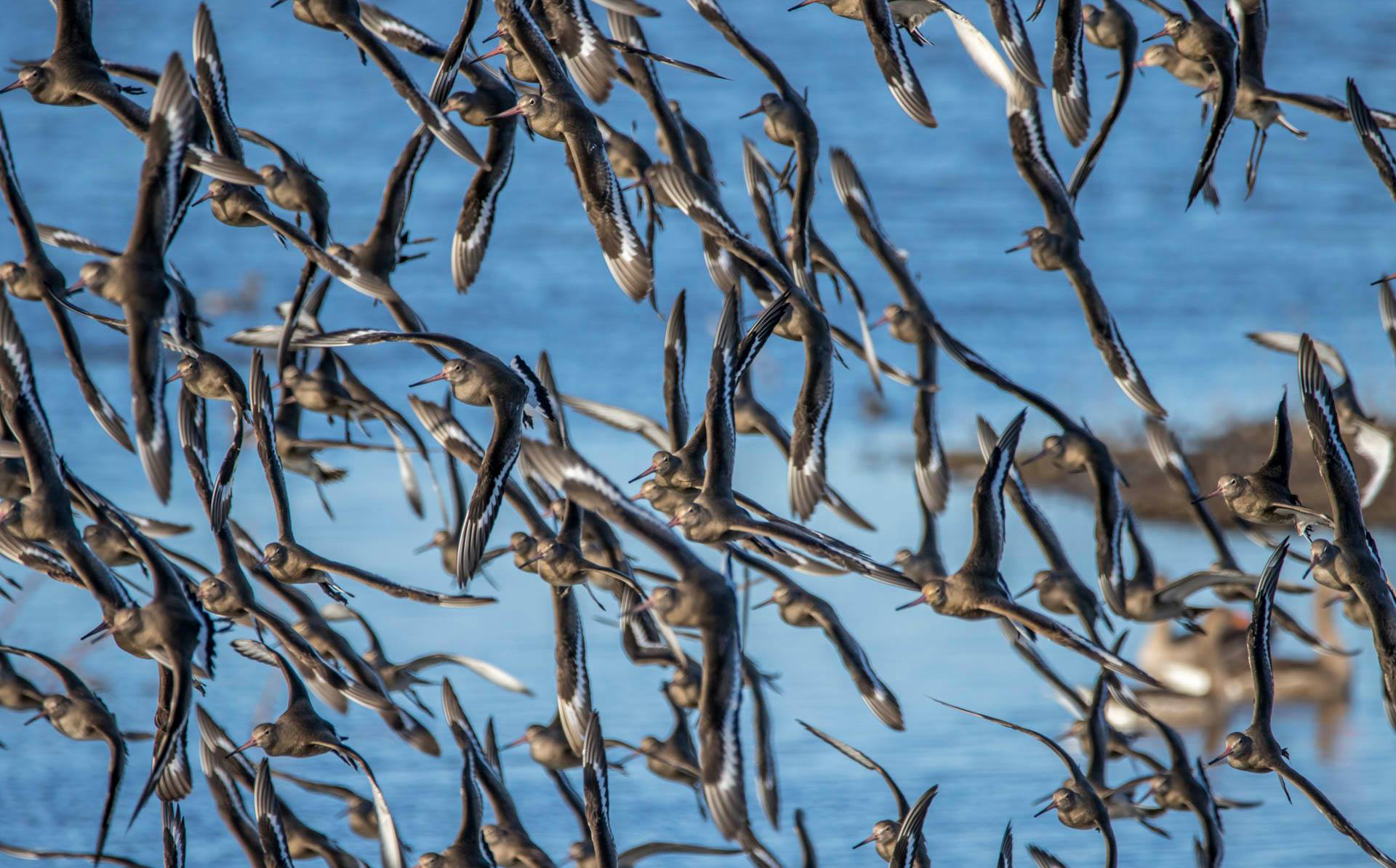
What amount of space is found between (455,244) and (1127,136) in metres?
16.5

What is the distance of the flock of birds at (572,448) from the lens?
4.48 metres

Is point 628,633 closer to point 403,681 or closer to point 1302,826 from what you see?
point 403,681

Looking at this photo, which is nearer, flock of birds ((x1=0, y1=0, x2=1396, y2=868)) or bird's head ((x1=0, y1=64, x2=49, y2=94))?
flock of birds ((x1=0, y1=0, x2=1396, y2=868))

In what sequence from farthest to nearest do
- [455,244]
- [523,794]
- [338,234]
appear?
[338,234] → [523,794] → [455,244]

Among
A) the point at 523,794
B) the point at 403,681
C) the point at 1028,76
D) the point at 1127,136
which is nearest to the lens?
the point at 1028,76

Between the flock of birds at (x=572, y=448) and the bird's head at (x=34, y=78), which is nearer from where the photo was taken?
the flock of birds at (x=572, y=448)

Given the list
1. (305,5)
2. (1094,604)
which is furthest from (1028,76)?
(1094,604)

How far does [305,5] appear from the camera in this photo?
16.3ft

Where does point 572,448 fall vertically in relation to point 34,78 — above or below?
below

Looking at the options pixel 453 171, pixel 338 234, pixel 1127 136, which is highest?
pixel 1127 136

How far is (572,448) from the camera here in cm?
557

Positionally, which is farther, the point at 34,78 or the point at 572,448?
the point at 572,448

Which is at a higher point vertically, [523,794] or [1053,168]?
[1053,168]

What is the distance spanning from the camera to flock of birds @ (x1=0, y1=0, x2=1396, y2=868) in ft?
14.7
